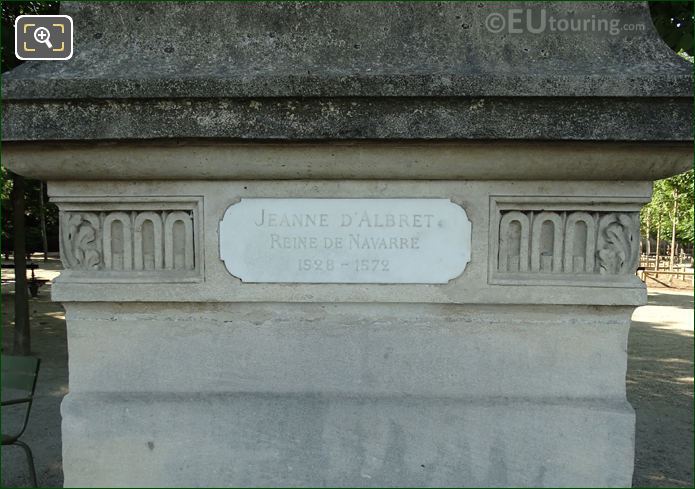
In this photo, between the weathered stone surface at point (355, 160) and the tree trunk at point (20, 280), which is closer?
the weathered stone surface at point (355, 160)

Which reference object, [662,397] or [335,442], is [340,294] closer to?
[335,442]

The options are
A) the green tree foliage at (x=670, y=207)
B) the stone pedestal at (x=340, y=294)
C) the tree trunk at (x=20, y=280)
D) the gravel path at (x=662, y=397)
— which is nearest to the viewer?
the stone pedestal at (x=340, y=294)

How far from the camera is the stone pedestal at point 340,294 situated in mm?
2092

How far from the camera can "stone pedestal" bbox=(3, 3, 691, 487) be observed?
6.86ft

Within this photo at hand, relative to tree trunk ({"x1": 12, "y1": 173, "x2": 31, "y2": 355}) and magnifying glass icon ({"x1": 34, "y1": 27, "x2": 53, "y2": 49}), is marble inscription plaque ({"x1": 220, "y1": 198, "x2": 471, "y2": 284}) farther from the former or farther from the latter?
tree trunk ({"x1": 12, "y1": 173, "x2": 31, "y2": 355})

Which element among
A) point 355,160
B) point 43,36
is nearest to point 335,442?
point 355,160

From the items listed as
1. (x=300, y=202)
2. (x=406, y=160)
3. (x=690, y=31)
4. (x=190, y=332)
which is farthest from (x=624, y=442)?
(x=690, y=31)

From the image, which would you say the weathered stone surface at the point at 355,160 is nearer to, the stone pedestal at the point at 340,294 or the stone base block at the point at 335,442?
the stone pedestal at the point at 340,294

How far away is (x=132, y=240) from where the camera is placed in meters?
2.19

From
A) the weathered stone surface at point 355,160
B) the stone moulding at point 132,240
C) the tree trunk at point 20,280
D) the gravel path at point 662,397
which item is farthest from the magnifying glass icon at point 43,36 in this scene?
the tree trunk at point 20,280

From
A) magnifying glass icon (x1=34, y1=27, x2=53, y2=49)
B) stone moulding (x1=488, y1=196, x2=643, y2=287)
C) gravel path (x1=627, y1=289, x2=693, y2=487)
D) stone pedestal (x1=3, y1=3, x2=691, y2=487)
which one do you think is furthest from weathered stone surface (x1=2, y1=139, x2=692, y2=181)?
gravel path (x1=627, y1=289, x2=693, y2=487)

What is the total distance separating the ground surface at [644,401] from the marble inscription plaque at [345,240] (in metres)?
2.54

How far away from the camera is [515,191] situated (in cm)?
212

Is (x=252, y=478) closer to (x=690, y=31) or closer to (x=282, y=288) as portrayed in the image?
(x=282, y=288)
